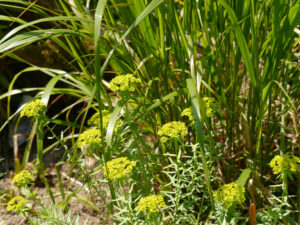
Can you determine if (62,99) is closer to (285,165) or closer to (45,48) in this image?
(45,48)

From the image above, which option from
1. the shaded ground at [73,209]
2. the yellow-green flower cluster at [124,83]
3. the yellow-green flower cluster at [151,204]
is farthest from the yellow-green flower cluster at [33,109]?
the shaded ground at [73,209]

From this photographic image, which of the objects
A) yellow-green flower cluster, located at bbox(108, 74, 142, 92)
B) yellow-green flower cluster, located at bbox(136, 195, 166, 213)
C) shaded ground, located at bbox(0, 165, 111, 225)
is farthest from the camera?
shaded ground, located at bbox(0, 165, 111, 225)

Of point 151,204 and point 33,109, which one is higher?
point 33,109

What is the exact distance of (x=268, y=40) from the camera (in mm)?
1482

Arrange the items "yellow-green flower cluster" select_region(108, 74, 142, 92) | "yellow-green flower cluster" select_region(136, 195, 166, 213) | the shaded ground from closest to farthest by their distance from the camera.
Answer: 1. "yellow-green flower cluster" select_region(136, 195, 166, 213)
2. "yellow-green flower cluster" select_region(108, 74, 142, 92)
3. the shaded ground

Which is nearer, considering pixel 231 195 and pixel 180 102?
pixel 231 195

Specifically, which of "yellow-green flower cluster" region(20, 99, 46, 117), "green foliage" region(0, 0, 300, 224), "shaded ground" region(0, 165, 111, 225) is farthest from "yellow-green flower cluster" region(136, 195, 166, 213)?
"shaded ground" region(0, 165, 111, 225)

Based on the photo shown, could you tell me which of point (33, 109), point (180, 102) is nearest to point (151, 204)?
point (33, 109)

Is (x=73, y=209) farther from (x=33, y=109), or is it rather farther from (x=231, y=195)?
(x=231, y=195)

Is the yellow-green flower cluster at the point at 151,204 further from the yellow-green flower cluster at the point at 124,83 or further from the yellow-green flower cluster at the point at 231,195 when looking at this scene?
the yellow-green flower cluster at the point at 124,83

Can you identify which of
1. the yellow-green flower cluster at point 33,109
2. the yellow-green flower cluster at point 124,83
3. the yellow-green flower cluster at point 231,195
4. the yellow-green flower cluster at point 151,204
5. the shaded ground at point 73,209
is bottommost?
the shaded ground at point 73,209

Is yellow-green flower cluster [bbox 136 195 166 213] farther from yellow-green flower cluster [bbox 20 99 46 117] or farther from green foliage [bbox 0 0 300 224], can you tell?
yellow-green flower cluster [bbox 20 99 46 117]

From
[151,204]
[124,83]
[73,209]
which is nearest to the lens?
[151,204]

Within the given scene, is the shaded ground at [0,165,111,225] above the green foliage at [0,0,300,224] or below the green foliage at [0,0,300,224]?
below
